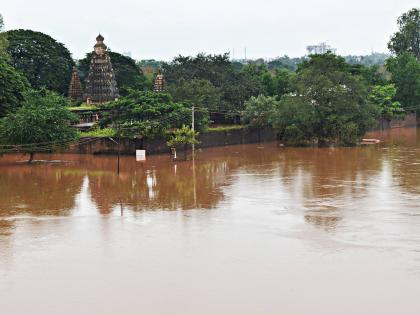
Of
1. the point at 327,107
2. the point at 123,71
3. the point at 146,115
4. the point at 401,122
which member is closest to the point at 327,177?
the point at 146,115

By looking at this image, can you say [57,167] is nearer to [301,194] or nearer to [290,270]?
[301,194]

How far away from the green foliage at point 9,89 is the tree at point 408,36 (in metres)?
51.2

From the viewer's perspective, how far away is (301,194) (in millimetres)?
28375

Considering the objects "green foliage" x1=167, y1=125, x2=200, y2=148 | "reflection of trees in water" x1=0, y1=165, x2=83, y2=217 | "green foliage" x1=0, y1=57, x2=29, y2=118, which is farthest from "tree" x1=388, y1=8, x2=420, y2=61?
"reflection of trees in water" x1=0, y1=165, x2=83, y2=217

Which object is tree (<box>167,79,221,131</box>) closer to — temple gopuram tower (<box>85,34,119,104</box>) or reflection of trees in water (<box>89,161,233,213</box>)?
temple gopuram tower (<box>85,34,119,104</box>)

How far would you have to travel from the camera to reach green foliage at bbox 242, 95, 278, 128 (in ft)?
172

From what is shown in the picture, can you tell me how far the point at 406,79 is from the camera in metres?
70.8

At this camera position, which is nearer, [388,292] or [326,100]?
[388,292]

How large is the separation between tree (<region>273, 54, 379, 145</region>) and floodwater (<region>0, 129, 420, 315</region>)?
12.0 metres

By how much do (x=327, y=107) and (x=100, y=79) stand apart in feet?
67.0

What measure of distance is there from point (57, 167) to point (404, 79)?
151 feet

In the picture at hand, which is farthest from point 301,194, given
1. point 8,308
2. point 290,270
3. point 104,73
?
point 104,73

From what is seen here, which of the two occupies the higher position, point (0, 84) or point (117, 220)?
point (0, 84)

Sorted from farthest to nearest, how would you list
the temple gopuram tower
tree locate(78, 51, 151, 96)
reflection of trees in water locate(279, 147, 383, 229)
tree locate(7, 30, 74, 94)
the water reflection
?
tree locate(78, 51, 151, 96)
tree locate(7, 30, 74, 94)
the temple gopuram tower
the water reflection
reflection of trees in water locate(279, 147, 383, 229)
